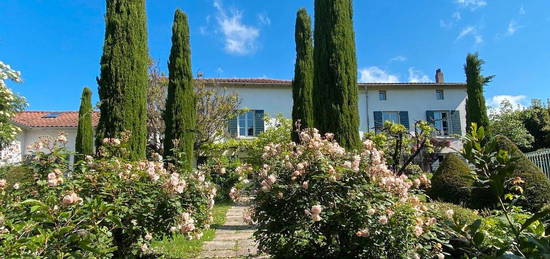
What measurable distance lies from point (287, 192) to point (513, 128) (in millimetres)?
24138

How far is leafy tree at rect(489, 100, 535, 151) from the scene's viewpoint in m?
21.5

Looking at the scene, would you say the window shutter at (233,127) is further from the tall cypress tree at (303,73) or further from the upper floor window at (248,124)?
the tall cypress tree at (303,73)

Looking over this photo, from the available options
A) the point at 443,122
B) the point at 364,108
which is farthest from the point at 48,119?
the point at 443,122

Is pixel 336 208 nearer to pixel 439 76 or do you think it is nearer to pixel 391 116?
pixel 391 116

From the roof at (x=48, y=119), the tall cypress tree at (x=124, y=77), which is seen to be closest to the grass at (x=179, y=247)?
the tall cypress tree at (x=124, y=77)

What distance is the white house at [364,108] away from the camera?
736 inches

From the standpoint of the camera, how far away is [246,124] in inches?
734

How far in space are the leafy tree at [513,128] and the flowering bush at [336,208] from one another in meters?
20.8

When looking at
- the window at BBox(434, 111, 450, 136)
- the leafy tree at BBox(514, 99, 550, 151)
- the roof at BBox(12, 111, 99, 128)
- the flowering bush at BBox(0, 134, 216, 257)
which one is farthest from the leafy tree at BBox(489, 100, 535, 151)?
the roof at BBox(12, 111, 99, 128)

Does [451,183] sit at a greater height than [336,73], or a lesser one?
lesser

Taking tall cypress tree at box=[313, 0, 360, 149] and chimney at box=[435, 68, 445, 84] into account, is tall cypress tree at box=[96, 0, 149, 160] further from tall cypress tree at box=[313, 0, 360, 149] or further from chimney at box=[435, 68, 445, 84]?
chimney at box=[435, 68, 445, 84]

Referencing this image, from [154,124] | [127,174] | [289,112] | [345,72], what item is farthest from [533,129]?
[127,174]

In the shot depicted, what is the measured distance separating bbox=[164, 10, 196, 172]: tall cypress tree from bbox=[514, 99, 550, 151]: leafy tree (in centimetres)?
2405

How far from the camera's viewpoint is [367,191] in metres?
3.43
